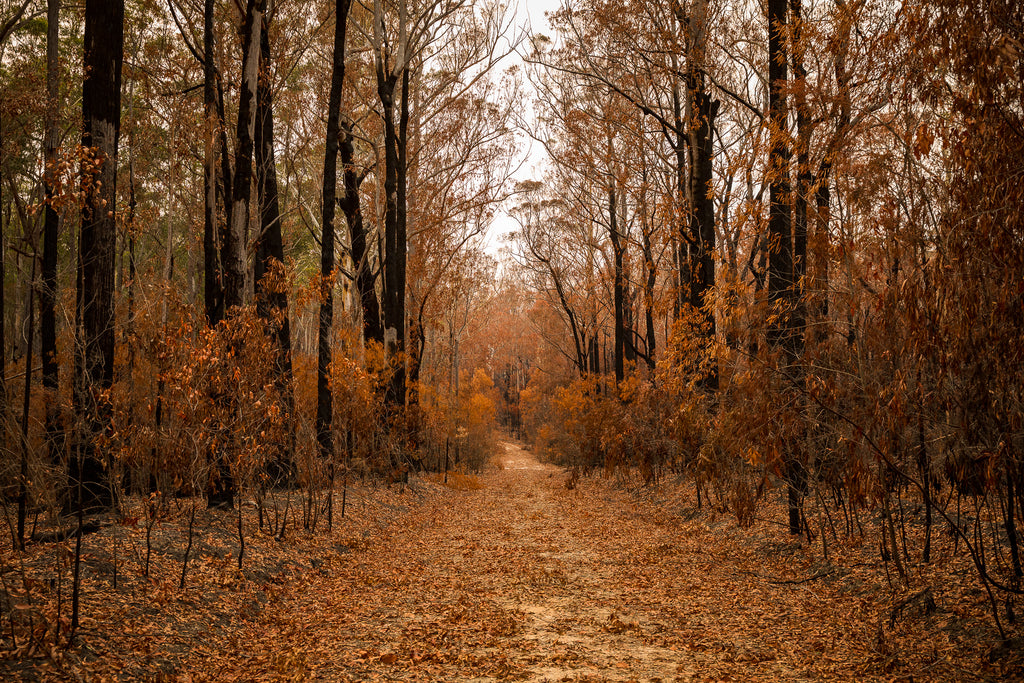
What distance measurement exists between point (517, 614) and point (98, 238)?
20.6ft

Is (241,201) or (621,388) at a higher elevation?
(241,201)

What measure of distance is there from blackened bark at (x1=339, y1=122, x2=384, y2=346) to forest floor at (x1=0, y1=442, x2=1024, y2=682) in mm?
9363

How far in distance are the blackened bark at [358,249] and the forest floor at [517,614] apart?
936cm

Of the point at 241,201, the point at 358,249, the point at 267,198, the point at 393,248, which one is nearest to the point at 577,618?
the point at 241,201

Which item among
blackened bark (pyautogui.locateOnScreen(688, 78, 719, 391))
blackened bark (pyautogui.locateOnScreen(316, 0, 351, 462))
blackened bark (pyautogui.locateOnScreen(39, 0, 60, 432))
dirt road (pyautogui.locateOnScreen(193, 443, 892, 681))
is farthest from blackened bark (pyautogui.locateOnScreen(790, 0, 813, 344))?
blackened bark (pyautogui.locateOnScreen(39, 0, 60, 432))

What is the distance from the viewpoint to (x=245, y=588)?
6336 mm

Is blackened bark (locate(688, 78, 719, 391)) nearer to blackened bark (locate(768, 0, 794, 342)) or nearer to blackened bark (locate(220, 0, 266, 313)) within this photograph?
blackened bark (locate(768, 0, 794, 342))

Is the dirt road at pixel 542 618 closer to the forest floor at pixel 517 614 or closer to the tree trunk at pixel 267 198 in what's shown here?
the forest floor at pixel 517 614

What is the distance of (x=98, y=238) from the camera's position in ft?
24.4

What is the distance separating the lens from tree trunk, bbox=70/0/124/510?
23.2 feet

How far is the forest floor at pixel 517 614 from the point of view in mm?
4469

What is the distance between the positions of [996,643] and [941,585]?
3.65 ft

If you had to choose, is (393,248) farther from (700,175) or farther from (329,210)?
(700,175)

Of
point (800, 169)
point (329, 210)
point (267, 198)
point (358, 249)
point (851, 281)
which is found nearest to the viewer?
point (851, 281)
